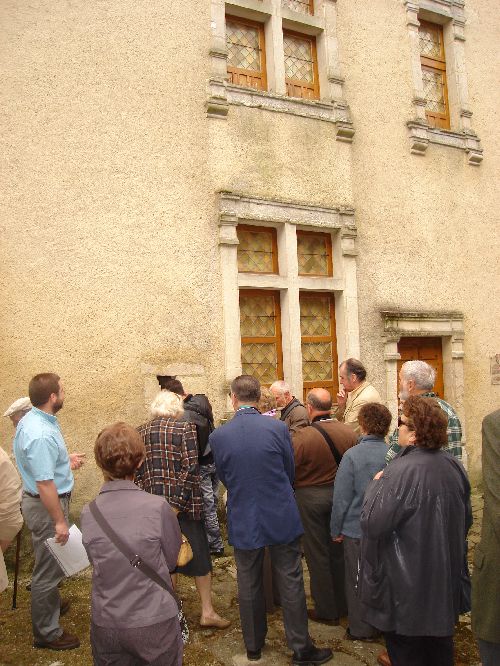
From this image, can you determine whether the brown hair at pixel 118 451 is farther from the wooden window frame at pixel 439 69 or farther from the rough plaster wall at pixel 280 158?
the wooden window frame at pixel 439 69

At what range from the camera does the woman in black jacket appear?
2.54 meters

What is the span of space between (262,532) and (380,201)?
5.10 m

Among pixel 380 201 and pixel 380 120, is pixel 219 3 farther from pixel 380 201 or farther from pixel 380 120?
pixel 380 201

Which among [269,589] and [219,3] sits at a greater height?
[219,3]

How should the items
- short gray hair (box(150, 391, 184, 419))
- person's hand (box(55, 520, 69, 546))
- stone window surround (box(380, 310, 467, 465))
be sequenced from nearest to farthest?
person's hand (box(55, 520, 69, 546))
short gray hair (box(150, 391, 184, 419))
stone window surround (box(380, 310, 467, 465))

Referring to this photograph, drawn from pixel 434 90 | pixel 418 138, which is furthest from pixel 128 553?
pixel 434 90

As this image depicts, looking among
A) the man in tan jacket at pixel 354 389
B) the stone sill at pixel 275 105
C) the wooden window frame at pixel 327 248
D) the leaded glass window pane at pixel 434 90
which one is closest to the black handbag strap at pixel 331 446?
the man in tan jacket at pixel 354 389

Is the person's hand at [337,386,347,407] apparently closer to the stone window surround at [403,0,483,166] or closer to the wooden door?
the wooden door

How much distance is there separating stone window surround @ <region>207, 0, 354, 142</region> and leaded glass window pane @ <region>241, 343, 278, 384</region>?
2650 millimetres

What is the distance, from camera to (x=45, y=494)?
3.36 metres

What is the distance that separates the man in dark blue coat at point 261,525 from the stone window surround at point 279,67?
4230 mm

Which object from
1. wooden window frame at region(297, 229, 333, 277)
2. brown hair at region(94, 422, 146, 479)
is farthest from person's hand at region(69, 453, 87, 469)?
wooden window frame at region(297, 229, 333, 277)

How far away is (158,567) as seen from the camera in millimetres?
2201

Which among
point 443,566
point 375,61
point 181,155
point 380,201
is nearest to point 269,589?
point 443,566
